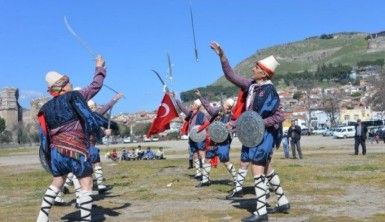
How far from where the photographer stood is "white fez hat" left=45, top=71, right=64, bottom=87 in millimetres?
9398

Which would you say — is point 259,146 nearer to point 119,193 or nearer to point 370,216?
point 370,216

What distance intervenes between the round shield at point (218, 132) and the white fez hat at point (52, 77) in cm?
549

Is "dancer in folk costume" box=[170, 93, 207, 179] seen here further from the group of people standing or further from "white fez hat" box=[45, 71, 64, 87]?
"white fez hat" box=[45, 71, 64, 87]

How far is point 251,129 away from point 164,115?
1113cm

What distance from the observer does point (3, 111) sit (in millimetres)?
198125

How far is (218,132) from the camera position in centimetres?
1434

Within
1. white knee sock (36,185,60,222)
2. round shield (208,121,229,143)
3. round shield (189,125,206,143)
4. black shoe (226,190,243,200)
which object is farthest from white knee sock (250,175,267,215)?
round shield (189,125,206,143)

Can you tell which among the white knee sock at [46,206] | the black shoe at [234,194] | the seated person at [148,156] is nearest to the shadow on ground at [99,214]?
the white knee sock at [46,206]

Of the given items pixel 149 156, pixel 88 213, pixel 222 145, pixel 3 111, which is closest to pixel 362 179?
pixel 222 145

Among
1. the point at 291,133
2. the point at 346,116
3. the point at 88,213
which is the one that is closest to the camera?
the point at 88,213

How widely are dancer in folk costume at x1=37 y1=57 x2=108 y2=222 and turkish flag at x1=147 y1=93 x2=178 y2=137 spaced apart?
425 inches

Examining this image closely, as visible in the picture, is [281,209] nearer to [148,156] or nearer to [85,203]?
[85,203]

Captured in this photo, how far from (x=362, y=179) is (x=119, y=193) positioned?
563cm

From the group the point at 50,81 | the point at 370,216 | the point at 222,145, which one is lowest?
the point at 370,216
